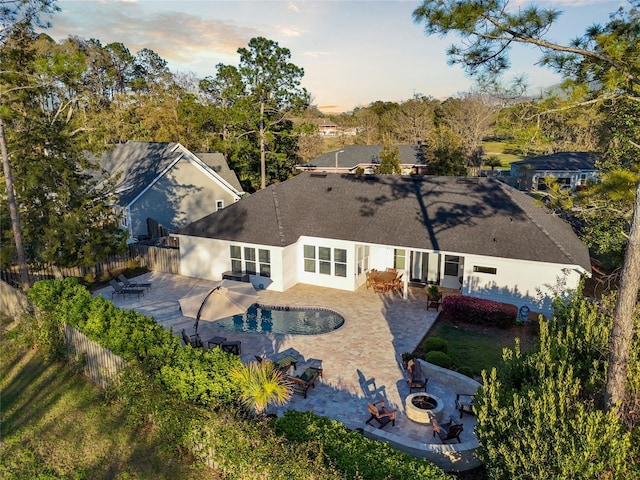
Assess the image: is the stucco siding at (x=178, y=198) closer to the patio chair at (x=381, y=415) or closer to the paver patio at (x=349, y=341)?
the paver patio at (x=349, y=341)

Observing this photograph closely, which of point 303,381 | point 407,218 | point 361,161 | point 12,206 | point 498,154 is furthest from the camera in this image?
point 498,154

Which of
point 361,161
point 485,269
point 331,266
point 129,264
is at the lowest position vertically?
point 129,264

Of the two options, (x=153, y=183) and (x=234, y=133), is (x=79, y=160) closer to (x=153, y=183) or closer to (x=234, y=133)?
(x=153, y=183)

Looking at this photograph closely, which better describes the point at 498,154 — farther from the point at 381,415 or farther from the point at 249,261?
the point at 381,415

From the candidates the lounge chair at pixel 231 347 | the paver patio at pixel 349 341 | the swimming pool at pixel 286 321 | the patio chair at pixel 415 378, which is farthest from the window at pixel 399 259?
the lounge chair at pixel 231 347

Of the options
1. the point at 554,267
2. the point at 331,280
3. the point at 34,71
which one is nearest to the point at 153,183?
the point at 34,71

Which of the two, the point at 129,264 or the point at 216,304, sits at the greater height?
the point at 216,304

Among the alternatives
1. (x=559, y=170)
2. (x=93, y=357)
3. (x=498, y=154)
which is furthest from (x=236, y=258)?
(x=498, y=154)
